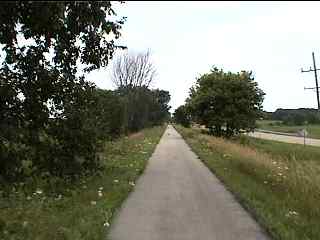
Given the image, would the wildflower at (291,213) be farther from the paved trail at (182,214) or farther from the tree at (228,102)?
the tree at (228,102)

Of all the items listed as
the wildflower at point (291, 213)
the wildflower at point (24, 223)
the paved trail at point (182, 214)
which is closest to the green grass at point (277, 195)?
the wildflower at point (291, 213)

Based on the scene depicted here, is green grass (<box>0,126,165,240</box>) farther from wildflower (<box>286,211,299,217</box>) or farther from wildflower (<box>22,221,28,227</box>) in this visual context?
wildflower (<box>286,211,299,217</box>)

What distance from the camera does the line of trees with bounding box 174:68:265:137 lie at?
43000 millimetres

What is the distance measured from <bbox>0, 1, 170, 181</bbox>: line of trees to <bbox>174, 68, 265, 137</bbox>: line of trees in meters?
28.9

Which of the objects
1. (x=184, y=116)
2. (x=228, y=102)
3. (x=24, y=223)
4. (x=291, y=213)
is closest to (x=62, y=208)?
(x=24, y=223)

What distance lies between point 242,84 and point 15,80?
34094mm

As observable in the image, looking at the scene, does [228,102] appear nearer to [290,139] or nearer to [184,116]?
[290,139]

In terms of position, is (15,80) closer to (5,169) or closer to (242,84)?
(5,169)

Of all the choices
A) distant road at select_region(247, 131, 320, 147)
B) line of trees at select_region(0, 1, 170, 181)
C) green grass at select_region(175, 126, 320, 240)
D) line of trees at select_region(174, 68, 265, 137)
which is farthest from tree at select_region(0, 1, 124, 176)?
distant road at select_region(247, 131, 320, 147)

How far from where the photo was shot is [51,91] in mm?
12016

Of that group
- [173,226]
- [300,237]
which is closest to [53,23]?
[173,226]

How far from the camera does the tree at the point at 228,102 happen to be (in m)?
43.0

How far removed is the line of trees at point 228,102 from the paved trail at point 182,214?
27.2 m

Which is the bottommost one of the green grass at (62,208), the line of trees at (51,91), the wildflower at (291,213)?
the wildflower at (291,213)
